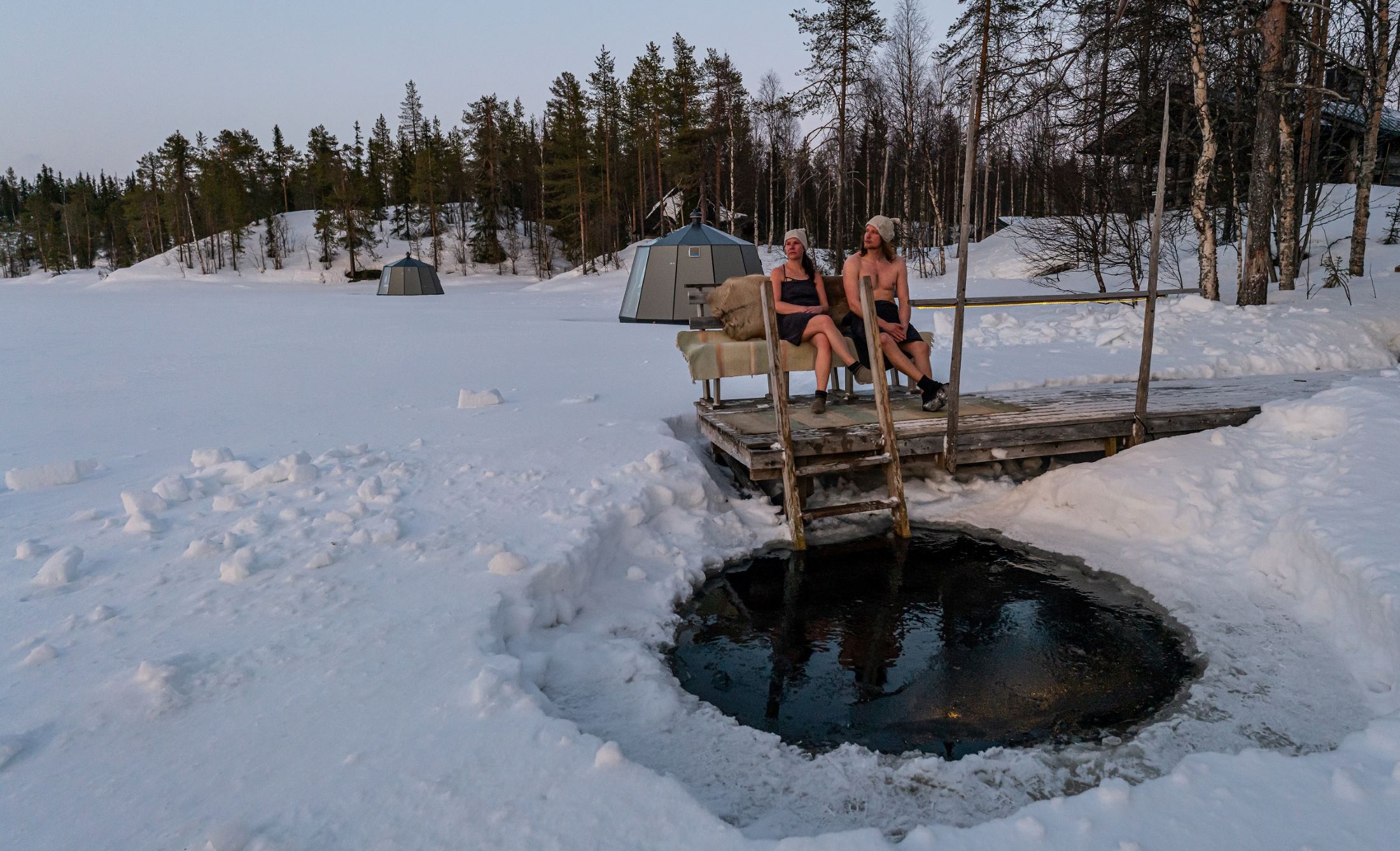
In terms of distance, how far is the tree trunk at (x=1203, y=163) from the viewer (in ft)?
34.7

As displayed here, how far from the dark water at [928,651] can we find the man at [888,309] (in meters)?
1.51

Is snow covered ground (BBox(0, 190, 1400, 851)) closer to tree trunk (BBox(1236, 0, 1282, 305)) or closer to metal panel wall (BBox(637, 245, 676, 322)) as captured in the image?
tree trunk (BBox(1236, 0, 1282, 305))

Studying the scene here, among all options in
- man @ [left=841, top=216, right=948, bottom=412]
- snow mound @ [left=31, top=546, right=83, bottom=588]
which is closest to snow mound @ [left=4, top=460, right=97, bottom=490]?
snow mound @ [left=31, top=546, right=83, bottom=588]

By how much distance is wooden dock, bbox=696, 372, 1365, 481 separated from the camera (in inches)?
195

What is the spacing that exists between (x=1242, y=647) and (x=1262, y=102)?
9677mm

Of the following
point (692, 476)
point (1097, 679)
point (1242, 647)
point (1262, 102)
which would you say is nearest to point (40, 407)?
point (692, 476)

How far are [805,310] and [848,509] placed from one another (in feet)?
5.33

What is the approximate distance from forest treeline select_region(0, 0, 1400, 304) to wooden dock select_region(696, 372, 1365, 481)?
→ 2.14m

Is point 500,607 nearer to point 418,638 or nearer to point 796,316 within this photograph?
point 418,638

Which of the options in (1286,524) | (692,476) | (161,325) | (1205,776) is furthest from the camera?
(161,325)

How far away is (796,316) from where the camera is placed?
5.62m

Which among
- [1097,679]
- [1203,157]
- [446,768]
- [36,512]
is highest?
[1203,157]

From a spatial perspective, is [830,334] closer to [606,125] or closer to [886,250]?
[886,250]

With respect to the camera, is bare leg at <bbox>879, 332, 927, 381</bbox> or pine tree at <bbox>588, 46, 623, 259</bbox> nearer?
bare leg at <bbox>879, 332, 927, 381</bbox>
